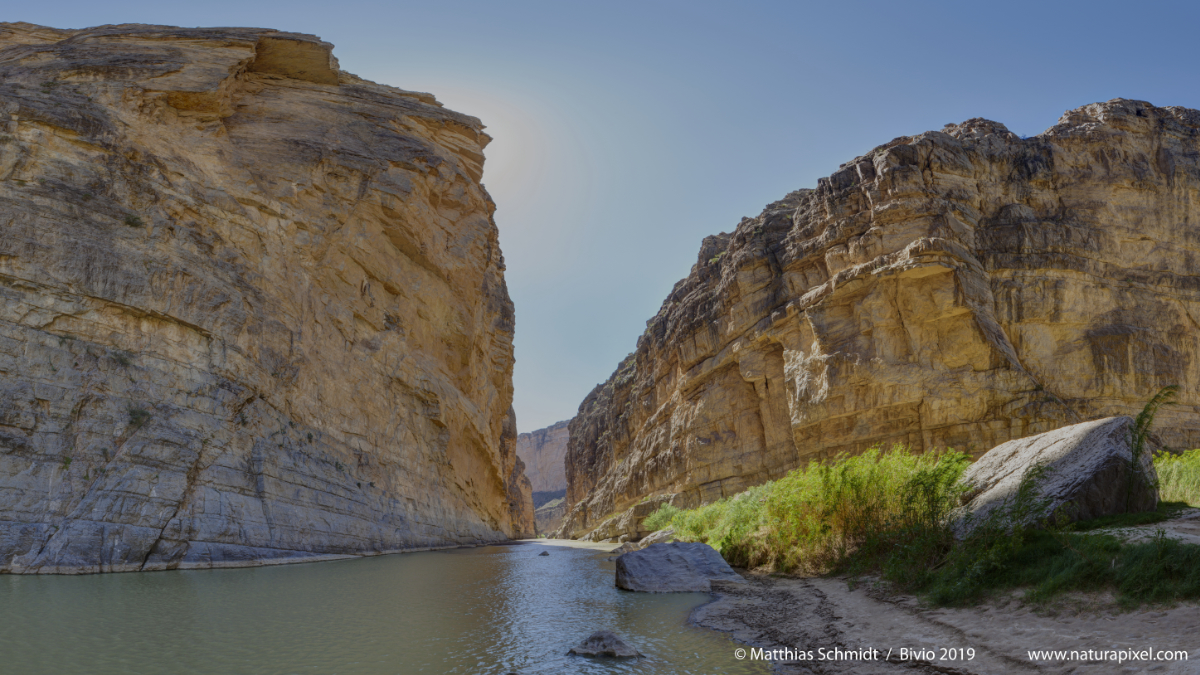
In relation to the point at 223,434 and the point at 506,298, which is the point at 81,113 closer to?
the point at 223,434

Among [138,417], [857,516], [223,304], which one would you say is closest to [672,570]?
[857,516]

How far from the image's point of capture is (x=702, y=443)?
156 ft

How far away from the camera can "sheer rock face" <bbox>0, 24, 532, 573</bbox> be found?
57.2ft

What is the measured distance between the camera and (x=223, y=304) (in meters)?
23.1

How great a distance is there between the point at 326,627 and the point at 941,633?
8753mm

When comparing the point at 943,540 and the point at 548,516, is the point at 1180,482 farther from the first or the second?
the point at 548,516

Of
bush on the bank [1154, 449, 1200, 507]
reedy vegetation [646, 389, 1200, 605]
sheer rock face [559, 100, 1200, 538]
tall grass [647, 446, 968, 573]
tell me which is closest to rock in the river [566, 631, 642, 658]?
reedy vegetation [646, 389, 1200, 605]

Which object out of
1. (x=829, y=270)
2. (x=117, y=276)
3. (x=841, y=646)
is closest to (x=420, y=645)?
(x=841, y=646)

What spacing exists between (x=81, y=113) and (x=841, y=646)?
2844cm

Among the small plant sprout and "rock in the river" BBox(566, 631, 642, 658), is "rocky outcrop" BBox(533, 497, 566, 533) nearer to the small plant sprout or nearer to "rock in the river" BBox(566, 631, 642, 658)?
the small plant sprout

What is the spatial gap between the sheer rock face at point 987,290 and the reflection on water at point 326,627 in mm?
25227

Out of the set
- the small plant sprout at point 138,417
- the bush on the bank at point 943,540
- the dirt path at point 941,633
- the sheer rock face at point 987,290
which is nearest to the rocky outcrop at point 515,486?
the sheer rock face at point 987,290

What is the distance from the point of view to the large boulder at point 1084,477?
9719mm

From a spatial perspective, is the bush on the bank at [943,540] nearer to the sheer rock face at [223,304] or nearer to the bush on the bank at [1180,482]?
the bush on the bank at [1180,482]
